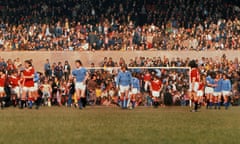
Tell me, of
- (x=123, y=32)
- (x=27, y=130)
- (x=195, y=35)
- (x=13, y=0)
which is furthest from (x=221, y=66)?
(x=27, y=130)

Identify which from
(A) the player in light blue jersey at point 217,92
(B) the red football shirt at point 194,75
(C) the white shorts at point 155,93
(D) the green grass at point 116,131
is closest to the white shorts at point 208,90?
(A) the player in light blue jersey at point 217,92

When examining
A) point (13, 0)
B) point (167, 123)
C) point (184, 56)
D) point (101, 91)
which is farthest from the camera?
point (13, 0)

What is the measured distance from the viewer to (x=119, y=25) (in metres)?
43.5

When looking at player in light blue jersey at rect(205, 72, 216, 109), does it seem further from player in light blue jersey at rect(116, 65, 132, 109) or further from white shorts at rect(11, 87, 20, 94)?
white shorts at rect(11, 87, 20, 94)

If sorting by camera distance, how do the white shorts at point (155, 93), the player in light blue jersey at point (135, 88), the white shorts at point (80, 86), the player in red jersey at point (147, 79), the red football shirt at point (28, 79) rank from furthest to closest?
the player in red jersey at point (147, 79) < the white shorts at point (155, 93) < the player in light blue jersey at point (135, 88) < the red football shirt at point (28, 79) < the white shorts at point (80, 86)

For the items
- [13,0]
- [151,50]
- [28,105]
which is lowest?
[28,105]

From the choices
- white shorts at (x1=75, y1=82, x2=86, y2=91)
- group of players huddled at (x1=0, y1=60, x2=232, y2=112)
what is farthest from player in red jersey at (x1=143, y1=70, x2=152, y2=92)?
white shorts at (x1=75, y1=82, x2=86, y2=91)

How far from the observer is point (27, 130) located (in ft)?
57.6

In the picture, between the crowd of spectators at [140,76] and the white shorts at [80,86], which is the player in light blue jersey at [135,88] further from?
the white shorts at [80,86]

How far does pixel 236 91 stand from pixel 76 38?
10.5m

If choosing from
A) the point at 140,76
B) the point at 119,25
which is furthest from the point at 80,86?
the point at 119,25

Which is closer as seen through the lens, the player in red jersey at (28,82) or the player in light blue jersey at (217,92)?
the player in red jersey at (28,82)

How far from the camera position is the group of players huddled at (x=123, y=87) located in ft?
99.5

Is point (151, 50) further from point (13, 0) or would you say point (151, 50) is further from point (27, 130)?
point (27, 130)
